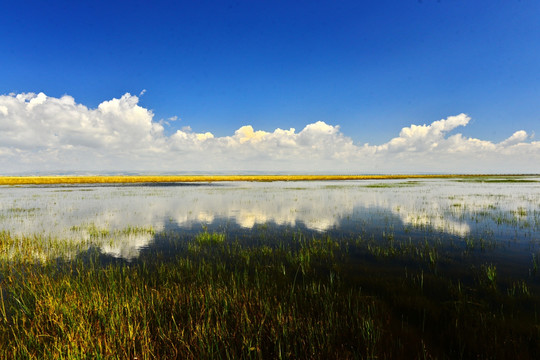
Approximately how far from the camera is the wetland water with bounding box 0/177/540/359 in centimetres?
567

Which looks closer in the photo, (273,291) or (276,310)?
(276,310)

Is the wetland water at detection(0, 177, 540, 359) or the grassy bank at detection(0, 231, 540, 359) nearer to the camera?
the grassy bank at detection(0, 231, 540, 359)

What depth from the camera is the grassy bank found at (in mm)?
5555

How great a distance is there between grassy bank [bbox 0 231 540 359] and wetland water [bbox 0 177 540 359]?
0.05m

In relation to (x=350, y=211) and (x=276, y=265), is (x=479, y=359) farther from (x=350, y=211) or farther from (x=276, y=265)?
(x=350, y=211)

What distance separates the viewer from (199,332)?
19.0 feet

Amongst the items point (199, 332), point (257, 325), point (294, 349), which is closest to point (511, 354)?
point (294, 349)

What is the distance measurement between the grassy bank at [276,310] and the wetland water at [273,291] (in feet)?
0.17

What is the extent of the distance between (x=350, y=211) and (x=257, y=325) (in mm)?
24105

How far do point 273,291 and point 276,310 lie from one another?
152cm

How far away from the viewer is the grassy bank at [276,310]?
219 inches

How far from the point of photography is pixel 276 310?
7.05 metres

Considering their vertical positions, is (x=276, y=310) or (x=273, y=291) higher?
(x=276, y=310)

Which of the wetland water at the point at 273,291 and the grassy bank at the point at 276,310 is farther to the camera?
the wetland water at the point at 273,291
